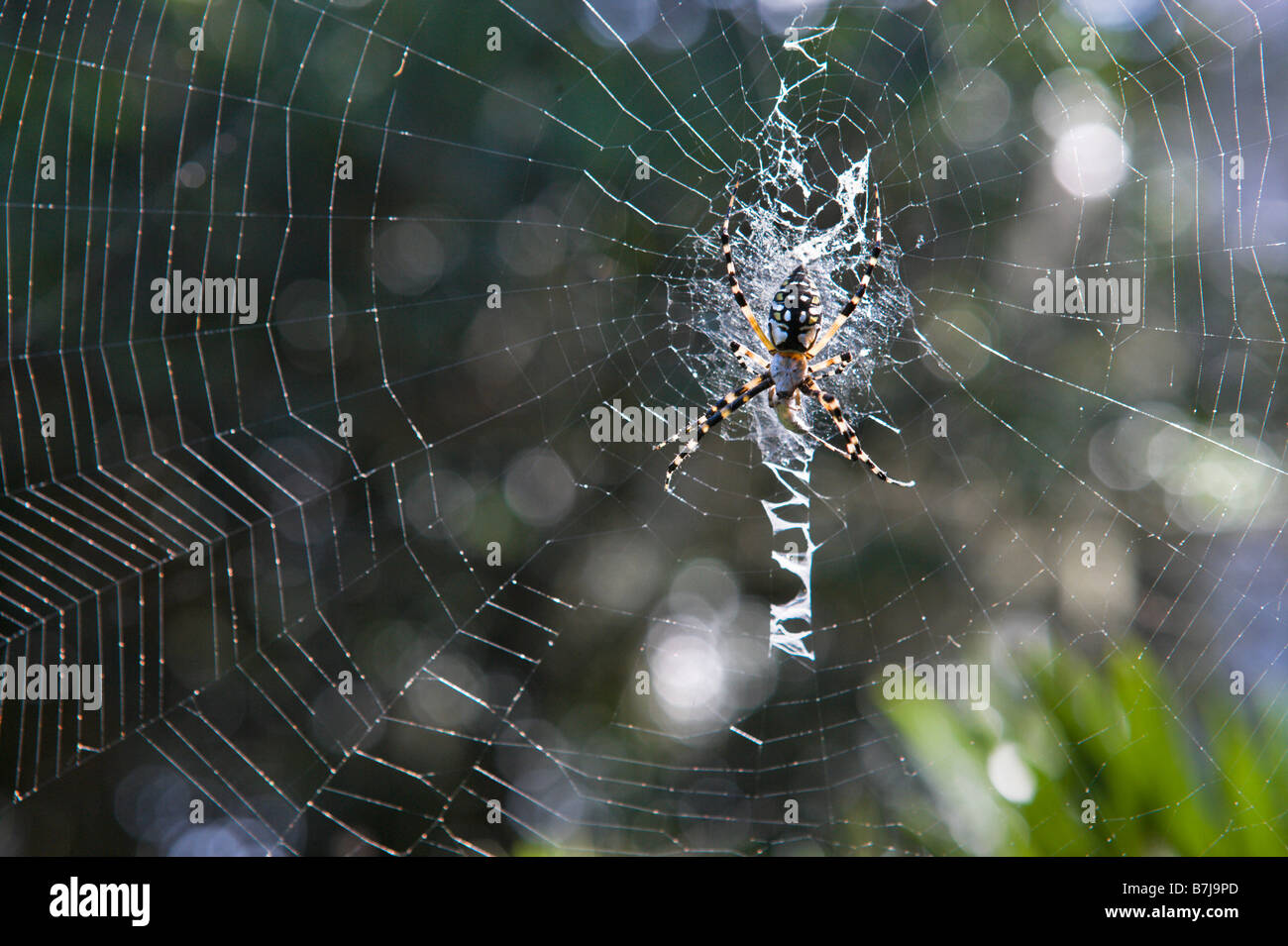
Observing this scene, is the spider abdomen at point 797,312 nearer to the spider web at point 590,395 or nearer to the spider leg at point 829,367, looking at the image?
the spider leg at point 829,367

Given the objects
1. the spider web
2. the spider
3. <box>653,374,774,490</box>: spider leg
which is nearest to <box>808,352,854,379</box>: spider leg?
the spider

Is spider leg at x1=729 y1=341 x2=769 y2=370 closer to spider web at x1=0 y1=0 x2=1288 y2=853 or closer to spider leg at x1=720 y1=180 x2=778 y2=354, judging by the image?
spider leg at x1=720 y1=180 x2=778 y2=354

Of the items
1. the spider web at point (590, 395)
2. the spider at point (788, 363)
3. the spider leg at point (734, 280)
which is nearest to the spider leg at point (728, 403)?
the spider at point (788, 363)

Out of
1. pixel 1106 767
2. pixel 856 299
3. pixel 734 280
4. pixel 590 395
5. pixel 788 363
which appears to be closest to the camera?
pixel 1106 767

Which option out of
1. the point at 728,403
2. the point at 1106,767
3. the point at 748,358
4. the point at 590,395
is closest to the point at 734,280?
the point at 748,358

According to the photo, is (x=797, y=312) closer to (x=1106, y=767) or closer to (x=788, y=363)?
(x=788, y=363)

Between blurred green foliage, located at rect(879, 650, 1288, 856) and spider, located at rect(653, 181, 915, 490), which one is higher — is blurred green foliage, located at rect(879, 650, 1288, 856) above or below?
below

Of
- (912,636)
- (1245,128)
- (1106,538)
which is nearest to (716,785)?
(912,636)
